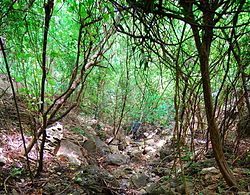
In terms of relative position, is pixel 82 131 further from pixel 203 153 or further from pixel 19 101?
pixel 203 153

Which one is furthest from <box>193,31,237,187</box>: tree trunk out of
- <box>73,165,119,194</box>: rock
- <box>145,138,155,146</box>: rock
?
<box>145,138,155,146</box>: rock

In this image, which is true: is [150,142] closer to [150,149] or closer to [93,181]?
[150,149]

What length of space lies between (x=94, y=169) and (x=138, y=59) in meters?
3.05

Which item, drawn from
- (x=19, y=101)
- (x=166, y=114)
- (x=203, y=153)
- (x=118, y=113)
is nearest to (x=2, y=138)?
(x=19, y=101)

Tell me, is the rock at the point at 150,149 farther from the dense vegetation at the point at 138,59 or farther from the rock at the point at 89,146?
the rock at the point at 89,146

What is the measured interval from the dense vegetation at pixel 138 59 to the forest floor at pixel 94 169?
0.25 metres

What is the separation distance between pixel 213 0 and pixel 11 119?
11.3 feet

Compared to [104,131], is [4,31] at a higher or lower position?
higher

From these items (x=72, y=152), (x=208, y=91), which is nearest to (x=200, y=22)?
(x=208, y=91)

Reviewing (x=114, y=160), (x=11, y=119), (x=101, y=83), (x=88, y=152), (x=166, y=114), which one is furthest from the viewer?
(x=166, y=114)

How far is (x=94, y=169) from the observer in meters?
3.45

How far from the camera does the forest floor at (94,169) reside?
8.32 feet

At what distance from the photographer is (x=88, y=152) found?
185 inches

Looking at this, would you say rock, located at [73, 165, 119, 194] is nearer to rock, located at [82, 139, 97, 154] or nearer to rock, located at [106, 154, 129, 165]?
rock, located at [82, 139, 97, 154]
